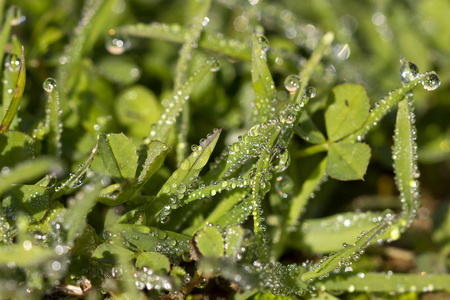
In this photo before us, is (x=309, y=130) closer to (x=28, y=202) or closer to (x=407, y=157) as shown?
(x=407, y=157)

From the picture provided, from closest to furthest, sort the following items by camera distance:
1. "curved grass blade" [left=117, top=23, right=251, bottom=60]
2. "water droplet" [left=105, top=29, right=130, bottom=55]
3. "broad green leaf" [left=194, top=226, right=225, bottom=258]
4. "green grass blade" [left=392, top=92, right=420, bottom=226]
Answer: "broad green leaf" [left=194, top=226, right=225, bottom=258] → "green grass blade" [left=392, top=92, right=420, bottom=226] → "curved grass blade" [left=117, top=23, right=251, bottom=60] → "water droplet" [left=105, top=29, right=130, bottom=55]

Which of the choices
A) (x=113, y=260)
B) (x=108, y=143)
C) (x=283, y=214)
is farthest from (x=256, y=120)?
(x=113, y=260)

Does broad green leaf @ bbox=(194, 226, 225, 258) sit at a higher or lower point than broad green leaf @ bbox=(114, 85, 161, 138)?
higher

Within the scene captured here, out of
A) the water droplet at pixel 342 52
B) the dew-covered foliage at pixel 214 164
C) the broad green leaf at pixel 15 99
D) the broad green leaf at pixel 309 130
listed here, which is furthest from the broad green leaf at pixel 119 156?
the water droplet at pixel 342 52

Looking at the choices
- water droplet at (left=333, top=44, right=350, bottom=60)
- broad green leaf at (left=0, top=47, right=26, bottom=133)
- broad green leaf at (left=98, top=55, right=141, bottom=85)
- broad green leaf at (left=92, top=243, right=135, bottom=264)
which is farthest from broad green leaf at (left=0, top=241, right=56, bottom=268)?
water droplet at (left=333, top=44, right=350, bottom=60)

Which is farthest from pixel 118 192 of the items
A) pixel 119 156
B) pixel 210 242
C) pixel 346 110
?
pixel 346 110

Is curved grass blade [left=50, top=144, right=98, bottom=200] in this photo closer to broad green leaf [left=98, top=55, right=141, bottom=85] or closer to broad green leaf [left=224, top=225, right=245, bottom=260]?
broad green leaf [left=224, top=225, right=245, bottom=260]

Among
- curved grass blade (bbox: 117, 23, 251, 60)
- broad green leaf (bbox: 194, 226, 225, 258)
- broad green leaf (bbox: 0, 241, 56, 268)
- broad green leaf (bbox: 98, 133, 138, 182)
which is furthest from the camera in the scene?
curved grass blade (bbox: 117, 23, 251, 60)
